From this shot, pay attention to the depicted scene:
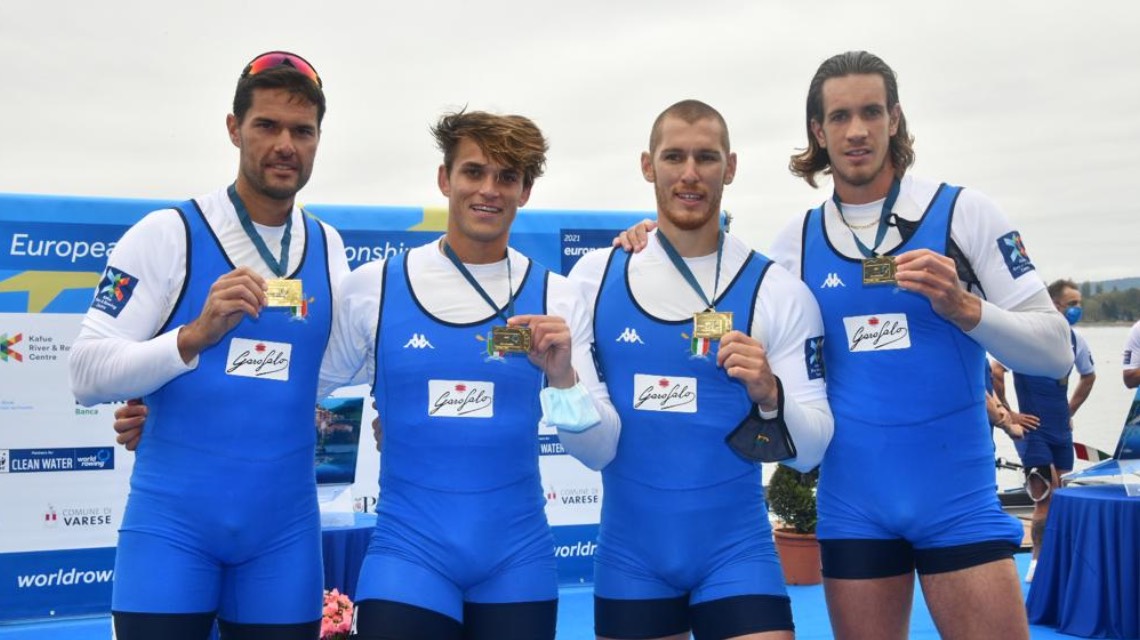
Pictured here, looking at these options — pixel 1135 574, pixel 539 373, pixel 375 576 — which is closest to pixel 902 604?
pixel 539 373

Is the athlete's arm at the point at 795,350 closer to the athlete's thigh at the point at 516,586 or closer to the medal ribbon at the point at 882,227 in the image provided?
the medal ribbon at the point at 882,227

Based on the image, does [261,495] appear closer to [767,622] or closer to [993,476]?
[767,622]

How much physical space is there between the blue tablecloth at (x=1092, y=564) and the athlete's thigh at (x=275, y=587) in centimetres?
581

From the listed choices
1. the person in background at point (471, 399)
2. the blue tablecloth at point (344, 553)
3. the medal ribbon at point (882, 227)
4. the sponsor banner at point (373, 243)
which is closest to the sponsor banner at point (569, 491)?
the sponsor banner at point (373, 243)

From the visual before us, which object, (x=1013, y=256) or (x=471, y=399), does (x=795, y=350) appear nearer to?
(x=1013, y=256)

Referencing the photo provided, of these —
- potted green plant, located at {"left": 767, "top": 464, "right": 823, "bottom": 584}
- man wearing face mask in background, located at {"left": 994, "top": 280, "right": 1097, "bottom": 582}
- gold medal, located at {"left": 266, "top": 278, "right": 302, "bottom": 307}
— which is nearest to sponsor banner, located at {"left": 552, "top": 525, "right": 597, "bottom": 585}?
potted green plant, located at {"left": 767, "top": 464, "right": 823, "bottom": 584}

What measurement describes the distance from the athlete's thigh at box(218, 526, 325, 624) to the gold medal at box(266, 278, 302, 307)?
700 mm

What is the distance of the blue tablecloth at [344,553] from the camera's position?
5.29 m

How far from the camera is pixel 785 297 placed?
3387mm

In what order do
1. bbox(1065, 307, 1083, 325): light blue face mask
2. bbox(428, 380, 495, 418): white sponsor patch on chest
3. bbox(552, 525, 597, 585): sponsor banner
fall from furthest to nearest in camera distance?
bbox(1065, 307, 1083, 325): light blue face mask < bbox(552, 525, 597, 585): sponsor banner < bbox(428, 380, 495, 418): white sponsor patch on chest

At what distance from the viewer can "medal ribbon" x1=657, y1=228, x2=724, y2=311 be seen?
3.37 m

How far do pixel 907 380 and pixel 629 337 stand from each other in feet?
3.02

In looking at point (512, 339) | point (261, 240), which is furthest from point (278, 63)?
point (512, 339)

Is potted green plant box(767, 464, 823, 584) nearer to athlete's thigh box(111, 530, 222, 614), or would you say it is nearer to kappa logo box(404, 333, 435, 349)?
kappa logo box(404, 333, 435, 349)
